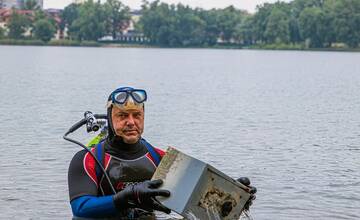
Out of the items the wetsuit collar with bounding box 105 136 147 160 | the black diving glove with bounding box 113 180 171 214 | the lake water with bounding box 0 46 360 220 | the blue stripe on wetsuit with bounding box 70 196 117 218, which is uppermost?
the wetsuit collar with bounding box 105 136 147 160

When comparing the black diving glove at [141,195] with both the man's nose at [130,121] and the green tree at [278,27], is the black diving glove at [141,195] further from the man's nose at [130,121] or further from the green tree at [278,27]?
the green tree at [278,27]

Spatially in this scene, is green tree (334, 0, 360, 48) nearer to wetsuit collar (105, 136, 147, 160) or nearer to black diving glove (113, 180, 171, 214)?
wetsuit collar (105, 136, 147, 160)

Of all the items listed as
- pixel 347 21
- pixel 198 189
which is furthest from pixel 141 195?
pixel 347 21

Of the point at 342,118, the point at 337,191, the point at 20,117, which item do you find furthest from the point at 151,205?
the point at 342,118

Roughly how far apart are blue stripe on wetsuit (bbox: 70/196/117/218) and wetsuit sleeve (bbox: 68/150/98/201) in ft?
0.19

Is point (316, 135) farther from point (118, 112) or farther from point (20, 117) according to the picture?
point (118, 112)

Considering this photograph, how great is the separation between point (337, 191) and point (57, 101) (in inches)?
1045

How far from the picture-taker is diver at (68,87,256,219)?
7.33 m

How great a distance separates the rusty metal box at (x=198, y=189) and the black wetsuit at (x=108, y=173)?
49 centimetres

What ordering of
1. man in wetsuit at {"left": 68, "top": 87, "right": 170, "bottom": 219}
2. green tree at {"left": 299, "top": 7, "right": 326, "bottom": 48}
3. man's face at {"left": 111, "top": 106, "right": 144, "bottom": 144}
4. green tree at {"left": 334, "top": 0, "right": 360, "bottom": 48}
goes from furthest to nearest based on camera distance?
1. green tree at {"left": 299, "top": 7, "right": 326, "bottom": 48}
2. green tree at {"left": 334, "top": 0, "right": 360, "bottom": 48}
3. man's face at {"left": 111, "top": 106, "right": 144, "bottom": 144}
4. man in wetsuit at {"left": 68, "top": 87, "right": 170, "bottom": 219}

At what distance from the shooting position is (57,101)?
42906 millimetres

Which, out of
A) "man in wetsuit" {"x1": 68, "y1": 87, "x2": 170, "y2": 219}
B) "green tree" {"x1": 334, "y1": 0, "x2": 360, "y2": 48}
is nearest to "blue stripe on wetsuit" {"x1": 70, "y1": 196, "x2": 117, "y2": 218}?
"man in wetsuit" {"x1": 68, "y1": 87, "x2": 170, "y2": 219}

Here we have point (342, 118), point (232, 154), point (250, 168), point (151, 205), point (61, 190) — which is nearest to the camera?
point (151, 205)

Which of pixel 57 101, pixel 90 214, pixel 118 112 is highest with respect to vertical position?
pixel 118 112
